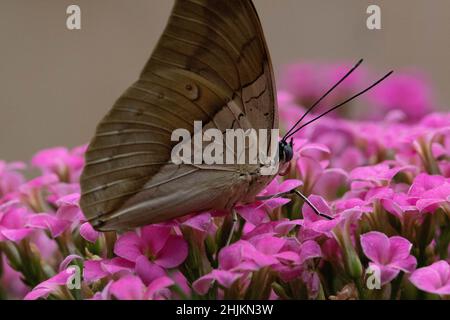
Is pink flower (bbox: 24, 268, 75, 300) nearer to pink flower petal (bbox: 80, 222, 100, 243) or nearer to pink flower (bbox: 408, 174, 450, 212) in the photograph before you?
pink flower petal (bbox: 80, 222, 100, 243)

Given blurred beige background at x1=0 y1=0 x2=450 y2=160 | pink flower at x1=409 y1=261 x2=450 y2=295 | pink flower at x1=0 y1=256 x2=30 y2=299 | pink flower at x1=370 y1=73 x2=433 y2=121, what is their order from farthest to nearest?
blurred beige background at x1=0 y1=0 x2=450 y2=160
pink flower at x1=370 y1=73 x2=433 y2=121
pink flower at x1=0 y1=256 x2=30 y2=299
pink flower at x1=409 y1=261 x2=450 y2=295

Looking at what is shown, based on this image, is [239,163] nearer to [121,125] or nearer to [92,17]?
[121,125]

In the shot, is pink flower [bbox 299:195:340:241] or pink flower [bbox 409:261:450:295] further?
pink flower [bbox 299:195:340:241]

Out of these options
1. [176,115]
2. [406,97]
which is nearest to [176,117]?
[176,115]

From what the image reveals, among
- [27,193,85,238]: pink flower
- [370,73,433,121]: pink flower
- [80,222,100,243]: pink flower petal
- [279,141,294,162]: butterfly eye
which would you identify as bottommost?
[80,222,100,243]: pink flower petal

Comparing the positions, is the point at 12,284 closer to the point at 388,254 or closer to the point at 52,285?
the point at 52,285

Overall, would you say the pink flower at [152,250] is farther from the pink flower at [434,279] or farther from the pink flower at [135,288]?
the pink flower at [434,279]

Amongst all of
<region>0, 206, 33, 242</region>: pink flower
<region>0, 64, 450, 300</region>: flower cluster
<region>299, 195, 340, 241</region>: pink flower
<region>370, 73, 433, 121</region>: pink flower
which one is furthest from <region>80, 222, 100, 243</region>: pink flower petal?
<region>370, 73, 433, 121</region>: pink flower

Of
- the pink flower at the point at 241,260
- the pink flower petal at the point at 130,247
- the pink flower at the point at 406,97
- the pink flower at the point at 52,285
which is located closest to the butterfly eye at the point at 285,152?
the pink flower at the point at 241,260
